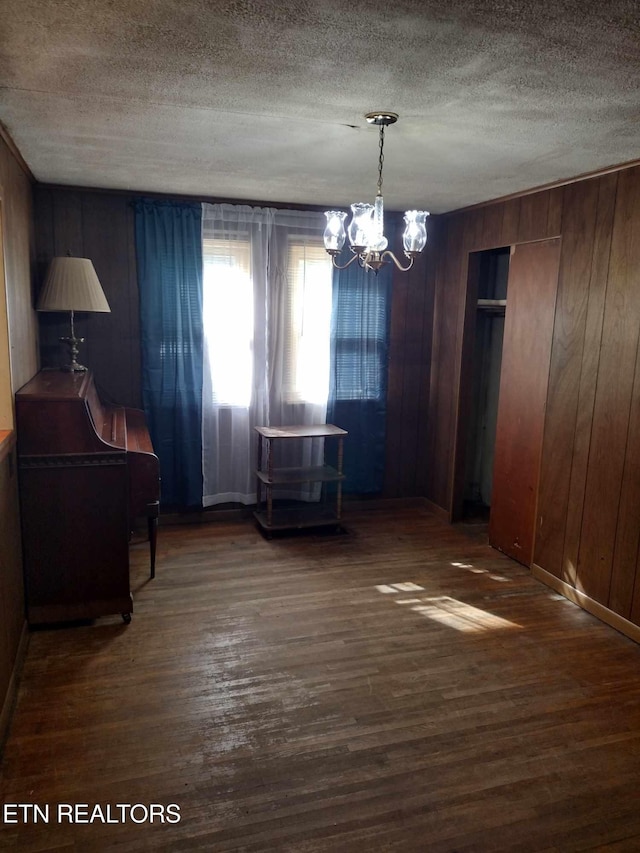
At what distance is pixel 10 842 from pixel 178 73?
8.14 ft

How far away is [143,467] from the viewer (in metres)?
3.33

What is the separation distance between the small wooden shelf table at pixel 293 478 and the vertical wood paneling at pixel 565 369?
146 centimetres

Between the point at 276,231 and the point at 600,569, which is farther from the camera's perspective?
the point at 276,231

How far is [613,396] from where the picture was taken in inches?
126

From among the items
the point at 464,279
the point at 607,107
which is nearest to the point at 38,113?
the point at 607,107

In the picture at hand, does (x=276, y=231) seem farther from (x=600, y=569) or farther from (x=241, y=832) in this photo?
(x=241, y=832)

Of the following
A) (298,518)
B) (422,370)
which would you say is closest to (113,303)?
(298,518)

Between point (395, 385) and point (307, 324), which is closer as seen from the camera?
point (307, 324)

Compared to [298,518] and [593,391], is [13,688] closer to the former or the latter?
[298,518]

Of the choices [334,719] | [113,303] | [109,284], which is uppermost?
[109,284]

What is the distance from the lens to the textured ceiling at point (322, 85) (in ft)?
5.20

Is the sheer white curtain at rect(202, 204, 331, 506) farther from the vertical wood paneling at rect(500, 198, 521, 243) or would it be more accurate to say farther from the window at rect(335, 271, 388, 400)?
the vertical wood paneling at rect(500, 198, 521, 243)

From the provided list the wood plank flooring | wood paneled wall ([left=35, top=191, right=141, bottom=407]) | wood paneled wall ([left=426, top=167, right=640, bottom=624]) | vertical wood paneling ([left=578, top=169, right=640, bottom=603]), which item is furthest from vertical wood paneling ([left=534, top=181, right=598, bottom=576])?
wood paneled wall ([left=35, top=191, right=141, bottom=407])

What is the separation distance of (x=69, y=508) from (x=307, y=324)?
235 centimetres
